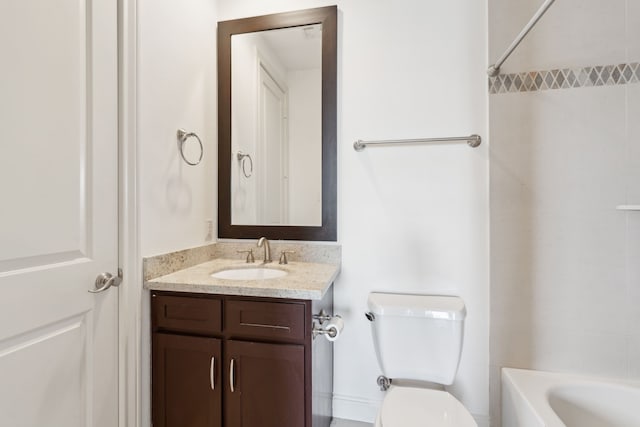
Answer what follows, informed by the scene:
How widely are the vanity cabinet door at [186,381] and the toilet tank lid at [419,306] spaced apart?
74 centimetres

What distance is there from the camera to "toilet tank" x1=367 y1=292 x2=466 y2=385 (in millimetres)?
1367

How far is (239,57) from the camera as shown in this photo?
6.03ft

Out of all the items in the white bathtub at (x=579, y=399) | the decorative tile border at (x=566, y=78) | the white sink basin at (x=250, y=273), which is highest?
the decorative tile border at (x=566, y=78)

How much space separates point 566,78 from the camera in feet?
4.77

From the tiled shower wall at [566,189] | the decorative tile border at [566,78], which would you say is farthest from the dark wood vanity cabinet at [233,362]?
the decorative tile border at [566,78]

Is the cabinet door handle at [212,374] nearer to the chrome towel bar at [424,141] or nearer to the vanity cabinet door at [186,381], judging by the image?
the vanity cabinet door at [186,381]

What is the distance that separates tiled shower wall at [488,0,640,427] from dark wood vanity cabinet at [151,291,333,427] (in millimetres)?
1003

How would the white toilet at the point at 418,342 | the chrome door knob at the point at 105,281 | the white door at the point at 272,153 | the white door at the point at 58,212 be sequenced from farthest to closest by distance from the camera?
the white door at the point at 272,153 → the white toilet at the point at 418,342 → the chrome door knob at the point at 105,281 → the white door at the point at 58,212

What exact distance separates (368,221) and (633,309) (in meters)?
1.25

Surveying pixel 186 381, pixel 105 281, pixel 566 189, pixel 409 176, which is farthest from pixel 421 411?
pixel 105 281

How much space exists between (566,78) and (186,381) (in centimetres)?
219

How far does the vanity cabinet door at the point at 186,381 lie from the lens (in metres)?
1.24

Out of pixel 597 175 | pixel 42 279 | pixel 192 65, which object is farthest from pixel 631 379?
pixel 192 65

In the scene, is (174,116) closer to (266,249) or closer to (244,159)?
(244,159)
